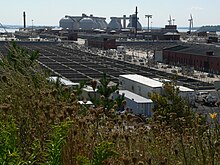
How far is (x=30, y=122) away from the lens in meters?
3.21

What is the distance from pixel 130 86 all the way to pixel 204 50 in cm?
1717

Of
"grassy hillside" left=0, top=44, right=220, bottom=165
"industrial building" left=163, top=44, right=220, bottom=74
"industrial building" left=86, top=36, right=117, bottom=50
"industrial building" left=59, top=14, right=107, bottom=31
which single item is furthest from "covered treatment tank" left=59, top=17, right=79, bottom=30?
"grassy hillside" left=0, top=44, right=220, bottom=165

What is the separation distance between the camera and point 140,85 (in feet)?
66.4

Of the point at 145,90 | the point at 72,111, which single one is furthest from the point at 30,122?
the point at 145,90

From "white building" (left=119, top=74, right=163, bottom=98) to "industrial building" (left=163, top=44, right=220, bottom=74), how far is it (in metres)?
12.4

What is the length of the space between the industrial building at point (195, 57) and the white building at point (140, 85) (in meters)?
12.4

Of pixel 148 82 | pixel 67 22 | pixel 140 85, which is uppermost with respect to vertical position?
pixel 67 22

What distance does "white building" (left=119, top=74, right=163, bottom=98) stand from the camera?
18.8 metres

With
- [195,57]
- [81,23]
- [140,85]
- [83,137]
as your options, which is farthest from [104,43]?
[81,23]

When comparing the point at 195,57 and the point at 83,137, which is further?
the point at 195,57

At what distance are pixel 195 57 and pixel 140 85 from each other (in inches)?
688

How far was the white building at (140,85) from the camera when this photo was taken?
18764 mm

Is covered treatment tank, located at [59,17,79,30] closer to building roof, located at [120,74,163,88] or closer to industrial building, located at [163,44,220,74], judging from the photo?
industrial building, located at [163,44,220,74]

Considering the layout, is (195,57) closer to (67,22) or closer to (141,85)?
(141,85)
